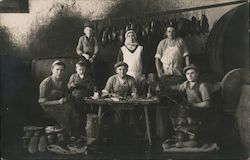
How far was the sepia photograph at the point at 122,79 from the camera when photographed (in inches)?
99.0

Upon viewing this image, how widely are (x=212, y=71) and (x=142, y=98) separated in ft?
1.56

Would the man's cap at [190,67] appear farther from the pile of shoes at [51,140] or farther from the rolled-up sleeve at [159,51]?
the pile of shoes at [51,140]

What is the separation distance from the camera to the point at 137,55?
2.54 m

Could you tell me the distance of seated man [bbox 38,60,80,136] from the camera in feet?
8.32

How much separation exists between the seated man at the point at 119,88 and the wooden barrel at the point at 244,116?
67 cm

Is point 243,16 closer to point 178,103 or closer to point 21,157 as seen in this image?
point 178,103

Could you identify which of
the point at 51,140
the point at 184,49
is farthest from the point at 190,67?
the point at 51,140

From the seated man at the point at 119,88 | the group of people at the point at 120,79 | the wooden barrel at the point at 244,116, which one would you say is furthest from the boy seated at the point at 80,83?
the wooden barrel at the point at 244,116

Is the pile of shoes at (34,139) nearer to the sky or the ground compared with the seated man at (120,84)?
nearer to the ground

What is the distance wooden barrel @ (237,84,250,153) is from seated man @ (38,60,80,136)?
101 centimetres

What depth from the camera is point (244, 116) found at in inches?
98.5

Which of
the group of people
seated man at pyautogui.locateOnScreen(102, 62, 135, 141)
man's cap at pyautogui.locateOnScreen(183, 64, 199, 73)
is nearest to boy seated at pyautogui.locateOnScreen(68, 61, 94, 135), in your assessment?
the group of people

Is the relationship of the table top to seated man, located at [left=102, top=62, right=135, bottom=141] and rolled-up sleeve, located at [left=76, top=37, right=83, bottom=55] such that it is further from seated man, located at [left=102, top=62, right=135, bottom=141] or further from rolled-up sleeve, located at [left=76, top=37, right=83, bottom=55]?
rolled-up sleeve, located at [left=76, top=37, right=83, bottom=55]

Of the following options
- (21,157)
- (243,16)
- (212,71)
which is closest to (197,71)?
(212,71)
